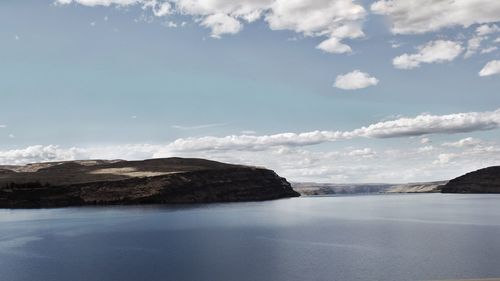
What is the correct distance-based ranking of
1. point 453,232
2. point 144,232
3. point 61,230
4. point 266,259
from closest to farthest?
point 266,259 < point 453,232 < point 144,232 < point 61,230

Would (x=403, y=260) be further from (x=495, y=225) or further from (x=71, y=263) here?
(x=495, y=225)

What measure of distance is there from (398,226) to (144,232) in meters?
64.3

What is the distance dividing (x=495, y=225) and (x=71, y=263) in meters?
99.8

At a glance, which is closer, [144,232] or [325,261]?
[325,261]

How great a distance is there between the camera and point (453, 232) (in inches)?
4218

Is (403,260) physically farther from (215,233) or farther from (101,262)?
(215,233)

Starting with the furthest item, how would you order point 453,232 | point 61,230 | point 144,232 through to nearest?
point 61,230 → point 144,232 → point 453,232

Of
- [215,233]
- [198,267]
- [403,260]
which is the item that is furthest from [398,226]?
[198,267]

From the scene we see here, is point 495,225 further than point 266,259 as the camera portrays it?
Yes

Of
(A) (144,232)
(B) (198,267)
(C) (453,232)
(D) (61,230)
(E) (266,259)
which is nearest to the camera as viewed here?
(B) (198,267)

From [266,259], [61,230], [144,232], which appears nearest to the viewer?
[266,259]

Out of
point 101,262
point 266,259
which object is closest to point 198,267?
point 266,259

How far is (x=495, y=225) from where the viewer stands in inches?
4776

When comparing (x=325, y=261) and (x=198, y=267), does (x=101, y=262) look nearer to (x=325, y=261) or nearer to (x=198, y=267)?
(x=198, y=267)
